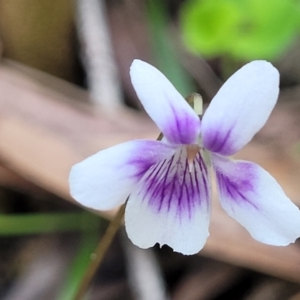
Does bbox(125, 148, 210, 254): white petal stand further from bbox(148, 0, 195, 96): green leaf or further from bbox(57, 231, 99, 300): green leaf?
bbox(148, 0, 195, 96): green leaf

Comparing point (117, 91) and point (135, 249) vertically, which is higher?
point (117, 91)

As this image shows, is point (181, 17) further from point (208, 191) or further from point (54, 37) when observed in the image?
point (208, 191)

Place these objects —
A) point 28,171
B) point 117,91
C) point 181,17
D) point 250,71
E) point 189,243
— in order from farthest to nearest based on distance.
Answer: point 181,17 → point 117,91 → point 28,171 → point 189,243 → point 250,71

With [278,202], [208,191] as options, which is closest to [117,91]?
[208,191]

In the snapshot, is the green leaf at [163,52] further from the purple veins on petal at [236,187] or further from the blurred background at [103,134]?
the purple veins on petal at [236,187]

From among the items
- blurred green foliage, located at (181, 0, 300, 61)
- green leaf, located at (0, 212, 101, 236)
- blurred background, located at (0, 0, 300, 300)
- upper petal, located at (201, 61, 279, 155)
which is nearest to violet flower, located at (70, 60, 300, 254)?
upper petal, located at (201, 61, 279, 155)

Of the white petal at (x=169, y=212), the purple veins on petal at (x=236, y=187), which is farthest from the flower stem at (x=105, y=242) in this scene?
the purple veins on petal at (x=236, y=187)

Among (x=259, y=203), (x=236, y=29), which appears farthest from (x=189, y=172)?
(x=236, y=29)
